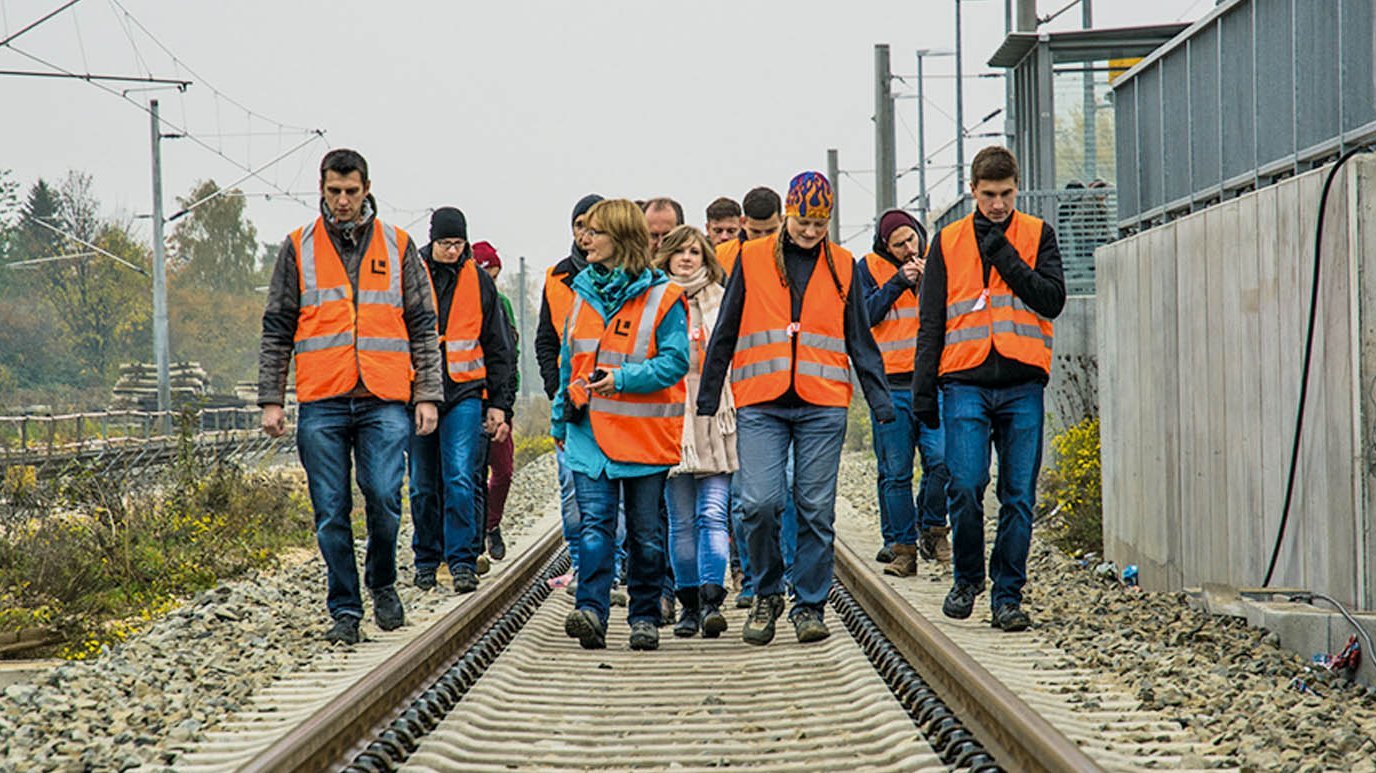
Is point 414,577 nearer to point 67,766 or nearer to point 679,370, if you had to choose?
point 679,370

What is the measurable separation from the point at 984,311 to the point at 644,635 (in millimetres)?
2285

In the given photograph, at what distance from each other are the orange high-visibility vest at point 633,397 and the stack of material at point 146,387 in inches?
1664

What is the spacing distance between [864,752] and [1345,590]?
8.10 ft

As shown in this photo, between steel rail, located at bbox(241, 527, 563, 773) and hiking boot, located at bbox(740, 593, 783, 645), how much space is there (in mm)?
1361

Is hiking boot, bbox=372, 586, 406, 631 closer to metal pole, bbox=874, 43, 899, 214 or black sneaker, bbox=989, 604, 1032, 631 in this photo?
black sneaker, bbox=989, 604, 1032, 631

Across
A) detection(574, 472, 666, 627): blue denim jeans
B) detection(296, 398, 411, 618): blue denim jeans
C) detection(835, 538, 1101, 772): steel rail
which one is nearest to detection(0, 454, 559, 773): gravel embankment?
detection(296, 398, 411, 618): blue denim jeans

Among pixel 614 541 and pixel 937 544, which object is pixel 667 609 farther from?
pixel 937 544

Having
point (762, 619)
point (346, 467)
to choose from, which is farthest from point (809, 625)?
point (346, 467)

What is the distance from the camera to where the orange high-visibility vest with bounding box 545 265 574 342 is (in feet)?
31.7

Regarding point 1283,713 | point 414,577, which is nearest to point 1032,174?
point 414,577

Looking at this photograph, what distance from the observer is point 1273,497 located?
7969 mm

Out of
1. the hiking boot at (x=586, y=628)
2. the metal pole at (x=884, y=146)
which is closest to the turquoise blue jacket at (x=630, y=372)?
the hiking boot at (x=586, y=628)

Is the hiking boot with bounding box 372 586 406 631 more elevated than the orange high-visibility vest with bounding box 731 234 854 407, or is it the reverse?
the orange high-visibility vest with bounding box 731 234 854 407

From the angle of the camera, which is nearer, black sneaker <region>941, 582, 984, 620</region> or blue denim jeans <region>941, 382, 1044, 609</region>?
blue denim jeans <region>941, 382, 1044, 609</region>
